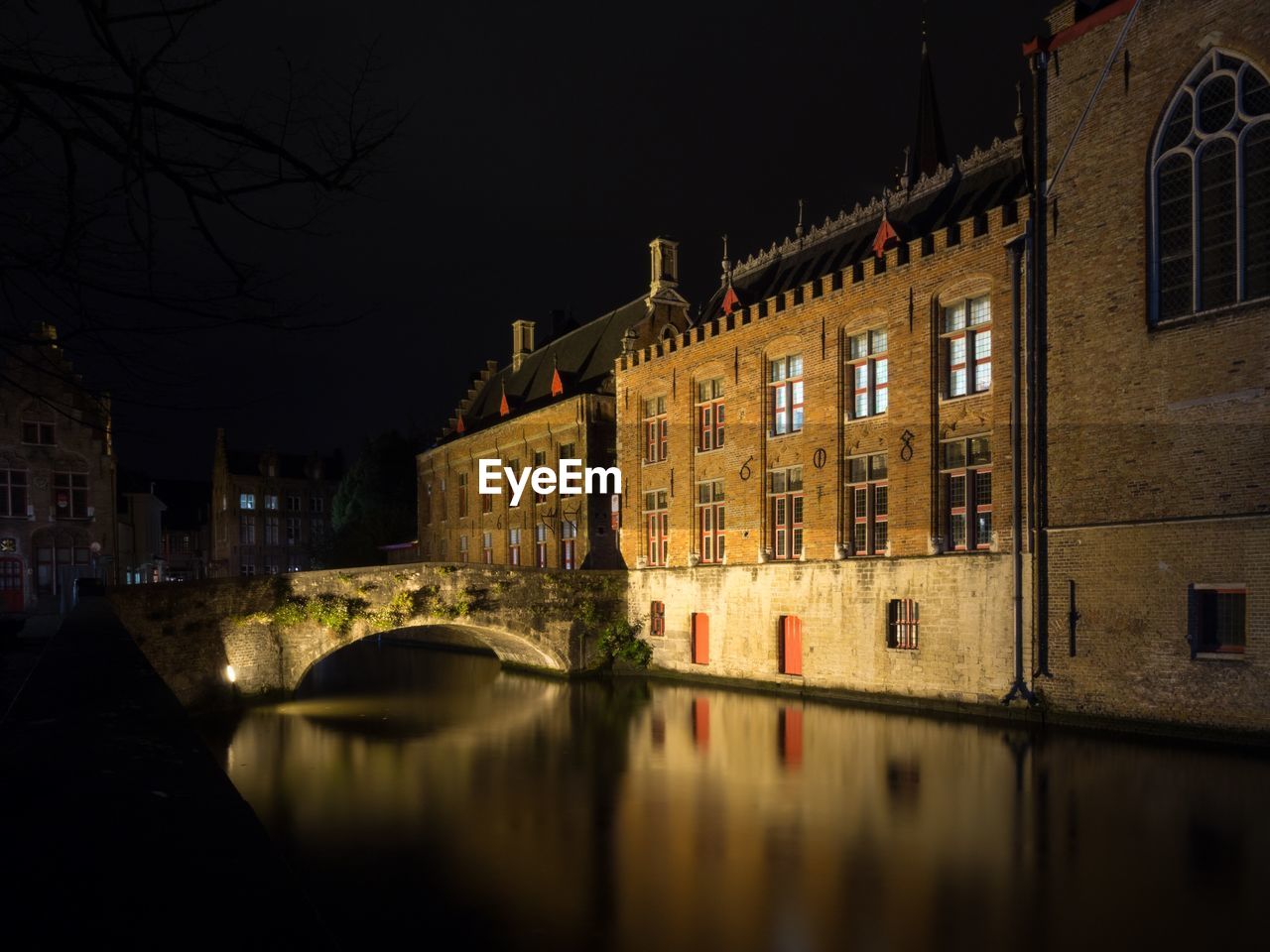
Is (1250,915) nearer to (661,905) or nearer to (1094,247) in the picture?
(661,905)

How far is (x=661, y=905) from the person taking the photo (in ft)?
32.2

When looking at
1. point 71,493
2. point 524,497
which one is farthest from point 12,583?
point 524,497

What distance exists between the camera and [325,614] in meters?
22.6

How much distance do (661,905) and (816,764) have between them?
6431mm

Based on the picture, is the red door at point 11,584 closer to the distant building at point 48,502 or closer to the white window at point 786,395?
the distant building at point 48,502

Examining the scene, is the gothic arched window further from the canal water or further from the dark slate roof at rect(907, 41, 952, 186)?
the dark slate roof at rect(907, 41, 952, 186)

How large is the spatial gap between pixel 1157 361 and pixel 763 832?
9.62 metres

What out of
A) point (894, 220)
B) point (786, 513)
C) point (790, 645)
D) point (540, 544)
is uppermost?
point (894, 220)

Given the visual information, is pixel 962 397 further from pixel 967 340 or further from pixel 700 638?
pixel 700 638

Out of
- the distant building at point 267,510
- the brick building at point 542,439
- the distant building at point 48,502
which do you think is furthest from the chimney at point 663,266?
the distant building at point 267,510

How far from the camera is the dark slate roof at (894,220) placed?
19.9 metres

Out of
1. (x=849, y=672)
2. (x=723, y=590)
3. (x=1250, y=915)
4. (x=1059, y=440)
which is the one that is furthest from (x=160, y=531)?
(x=1250, y=915)

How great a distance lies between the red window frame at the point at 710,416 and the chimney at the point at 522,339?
18.0 m

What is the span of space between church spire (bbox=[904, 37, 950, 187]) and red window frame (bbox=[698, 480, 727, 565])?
706 inches
